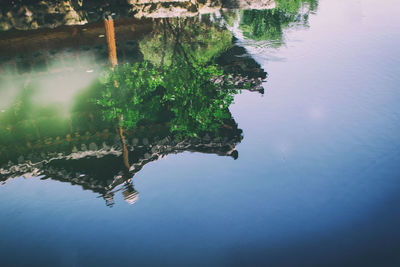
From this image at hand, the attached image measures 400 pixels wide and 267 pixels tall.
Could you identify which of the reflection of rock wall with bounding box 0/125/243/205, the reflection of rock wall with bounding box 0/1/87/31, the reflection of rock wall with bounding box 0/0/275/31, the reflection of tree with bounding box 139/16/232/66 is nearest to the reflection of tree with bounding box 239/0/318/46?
the reflection of tree with bounding box 139/16/232/66

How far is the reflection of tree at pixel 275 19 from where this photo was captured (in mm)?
14814

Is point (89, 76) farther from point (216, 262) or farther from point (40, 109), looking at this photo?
point (216, 262)

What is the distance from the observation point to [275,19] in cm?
1703

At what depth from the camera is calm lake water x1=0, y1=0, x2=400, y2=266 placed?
585 centimetres

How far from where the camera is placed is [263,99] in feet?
33.8

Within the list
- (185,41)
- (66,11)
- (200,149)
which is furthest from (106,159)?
(185,41)

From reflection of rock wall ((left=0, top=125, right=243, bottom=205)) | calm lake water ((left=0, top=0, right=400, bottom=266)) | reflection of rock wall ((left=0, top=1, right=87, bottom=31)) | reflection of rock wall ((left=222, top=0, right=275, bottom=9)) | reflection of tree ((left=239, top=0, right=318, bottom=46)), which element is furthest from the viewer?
reflection of tree ((left=239, top=0, right=318, bottom=46))

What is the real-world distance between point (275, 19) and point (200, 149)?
11.3m

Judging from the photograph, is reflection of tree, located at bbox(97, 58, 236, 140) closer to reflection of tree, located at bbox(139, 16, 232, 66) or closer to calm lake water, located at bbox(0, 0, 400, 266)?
calm lake water, located at bbox(0, 0, 400, 266)

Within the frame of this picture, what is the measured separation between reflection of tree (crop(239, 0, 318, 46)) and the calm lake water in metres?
1.08

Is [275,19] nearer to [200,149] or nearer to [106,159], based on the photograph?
[200,149]

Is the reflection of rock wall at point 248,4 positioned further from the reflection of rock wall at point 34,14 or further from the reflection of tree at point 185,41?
the reflection of rock wall at point 34,14

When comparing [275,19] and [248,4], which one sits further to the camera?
[275,19]

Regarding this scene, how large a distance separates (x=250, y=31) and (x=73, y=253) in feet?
39.7
